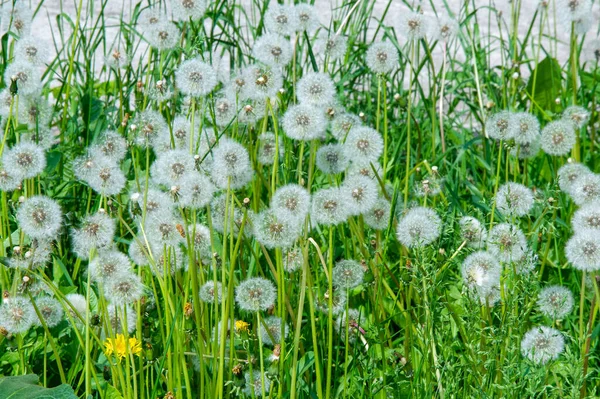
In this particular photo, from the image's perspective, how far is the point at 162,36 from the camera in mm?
2547

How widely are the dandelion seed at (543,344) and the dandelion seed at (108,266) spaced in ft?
2.72

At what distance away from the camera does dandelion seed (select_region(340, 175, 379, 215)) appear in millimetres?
1970

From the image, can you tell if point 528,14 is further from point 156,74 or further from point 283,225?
point 283,225

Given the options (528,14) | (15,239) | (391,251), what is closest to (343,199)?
(391,251)

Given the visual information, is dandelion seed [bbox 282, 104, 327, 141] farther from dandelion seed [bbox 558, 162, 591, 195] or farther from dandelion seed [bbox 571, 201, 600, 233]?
dandelion seed [bbox 558, 162, 591, 195]

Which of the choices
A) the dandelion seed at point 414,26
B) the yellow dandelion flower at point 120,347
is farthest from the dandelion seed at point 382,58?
the yellow dandelion flower at point 120,347

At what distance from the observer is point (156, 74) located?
289cm

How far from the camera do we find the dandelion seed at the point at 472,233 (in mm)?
2004

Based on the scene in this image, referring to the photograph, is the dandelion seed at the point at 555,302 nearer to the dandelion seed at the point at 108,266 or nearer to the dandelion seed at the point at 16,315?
the dandelion seed at the point at 108,266

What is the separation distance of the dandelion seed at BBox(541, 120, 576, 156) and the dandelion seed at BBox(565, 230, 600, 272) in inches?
23.0

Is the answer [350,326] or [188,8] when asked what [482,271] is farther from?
[188,8]

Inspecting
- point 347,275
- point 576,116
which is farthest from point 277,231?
point 576,116

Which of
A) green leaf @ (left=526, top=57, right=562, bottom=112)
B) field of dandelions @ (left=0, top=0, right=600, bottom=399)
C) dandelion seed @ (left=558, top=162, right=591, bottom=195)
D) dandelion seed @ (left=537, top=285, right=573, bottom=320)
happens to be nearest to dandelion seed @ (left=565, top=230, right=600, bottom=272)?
field of dandelions @ (left=0, top=0, right=600, bottom=399)

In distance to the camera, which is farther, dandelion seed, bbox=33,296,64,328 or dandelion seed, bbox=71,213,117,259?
dandelion seed, bbox=33,296,64,328
